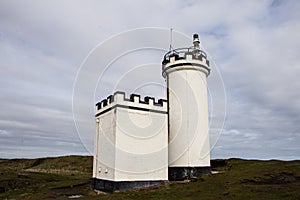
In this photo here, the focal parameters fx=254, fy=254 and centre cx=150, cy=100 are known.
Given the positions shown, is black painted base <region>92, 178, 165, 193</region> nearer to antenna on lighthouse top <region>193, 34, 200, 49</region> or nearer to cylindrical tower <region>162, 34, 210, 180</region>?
cylindrical tower <region>162, 34, 210, 180</region>

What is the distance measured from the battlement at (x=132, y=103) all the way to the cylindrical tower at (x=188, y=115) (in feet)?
5.95

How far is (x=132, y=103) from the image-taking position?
2014 cm

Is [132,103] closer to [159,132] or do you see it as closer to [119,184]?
[159,132]

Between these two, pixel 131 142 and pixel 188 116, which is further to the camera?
pixel 188 116

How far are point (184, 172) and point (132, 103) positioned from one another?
748 cm

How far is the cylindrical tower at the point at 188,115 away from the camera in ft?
72.2

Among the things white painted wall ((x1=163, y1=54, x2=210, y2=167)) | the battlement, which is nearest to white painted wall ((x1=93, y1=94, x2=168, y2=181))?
the battlement

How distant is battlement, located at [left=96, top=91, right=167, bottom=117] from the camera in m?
19.7

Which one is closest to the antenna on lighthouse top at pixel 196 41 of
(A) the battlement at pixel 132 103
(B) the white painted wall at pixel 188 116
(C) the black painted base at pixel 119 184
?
(B) the white painted wall at pixel 188 116

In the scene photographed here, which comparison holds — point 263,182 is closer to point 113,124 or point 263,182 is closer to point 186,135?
point 186,135

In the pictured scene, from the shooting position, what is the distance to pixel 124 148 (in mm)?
19094

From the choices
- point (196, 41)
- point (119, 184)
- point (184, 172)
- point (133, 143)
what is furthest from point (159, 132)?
point (196, 41)

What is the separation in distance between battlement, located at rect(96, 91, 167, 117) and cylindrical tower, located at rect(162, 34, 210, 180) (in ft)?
5.95

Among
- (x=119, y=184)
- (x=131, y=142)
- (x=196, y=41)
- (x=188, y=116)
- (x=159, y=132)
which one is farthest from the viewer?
(x=196, y=41)
